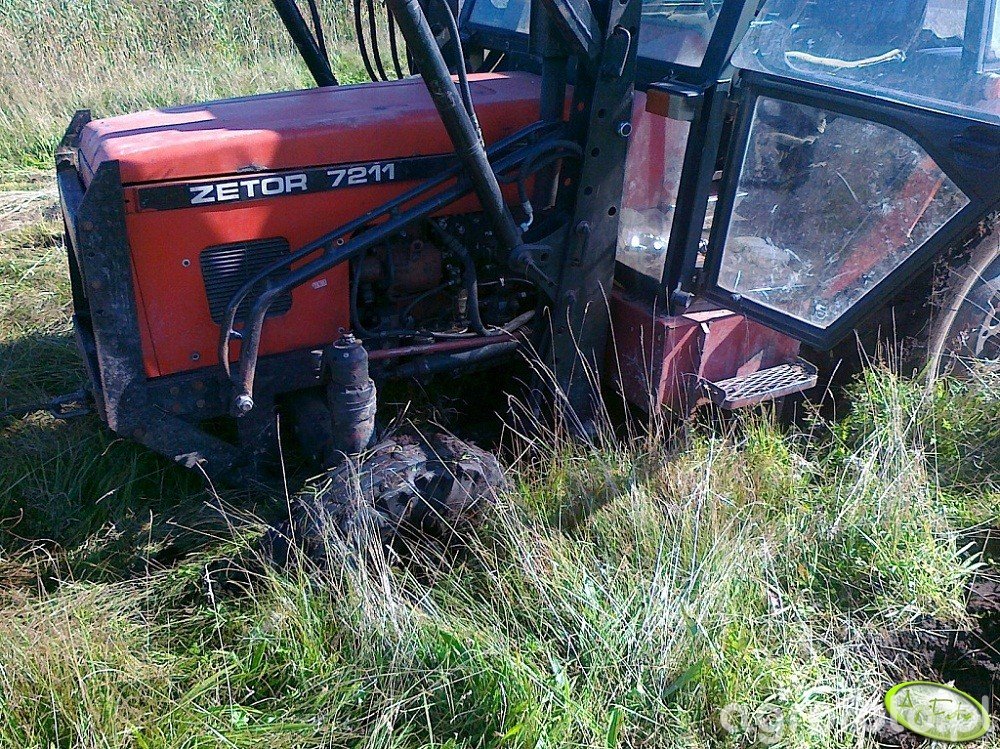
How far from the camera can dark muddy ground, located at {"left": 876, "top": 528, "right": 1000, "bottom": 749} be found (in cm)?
243

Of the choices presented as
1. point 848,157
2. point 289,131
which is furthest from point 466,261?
point 848,157

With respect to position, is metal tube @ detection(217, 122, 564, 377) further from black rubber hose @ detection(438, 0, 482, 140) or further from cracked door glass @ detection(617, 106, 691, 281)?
cracked door glass @ detection(617, 106, 691, 281)

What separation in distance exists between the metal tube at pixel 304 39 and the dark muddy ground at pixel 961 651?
107 inches

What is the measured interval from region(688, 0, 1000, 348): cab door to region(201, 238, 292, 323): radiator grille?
4.61 ft

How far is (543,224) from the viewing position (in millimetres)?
2918

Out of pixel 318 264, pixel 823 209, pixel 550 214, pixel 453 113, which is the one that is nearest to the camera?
pixel 453 113

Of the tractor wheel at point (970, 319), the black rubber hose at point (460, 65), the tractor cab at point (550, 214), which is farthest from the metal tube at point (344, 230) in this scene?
the tractor wheel at point (970, 319)

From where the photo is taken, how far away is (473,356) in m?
3.00

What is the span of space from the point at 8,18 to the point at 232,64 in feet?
6.77

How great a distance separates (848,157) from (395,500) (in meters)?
1.72

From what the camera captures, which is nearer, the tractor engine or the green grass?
the green grass

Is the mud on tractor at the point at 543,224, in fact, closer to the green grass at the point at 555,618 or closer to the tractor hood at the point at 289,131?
the tractor hood at the point at 289,131

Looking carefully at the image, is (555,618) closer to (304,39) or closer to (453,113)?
(453,113)

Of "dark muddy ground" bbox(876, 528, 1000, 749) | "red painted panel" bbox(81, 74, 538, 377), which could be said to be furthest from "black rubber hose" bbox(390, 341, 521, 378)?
"dark muddy ground" bbox(876, 528, 1000, 749)
